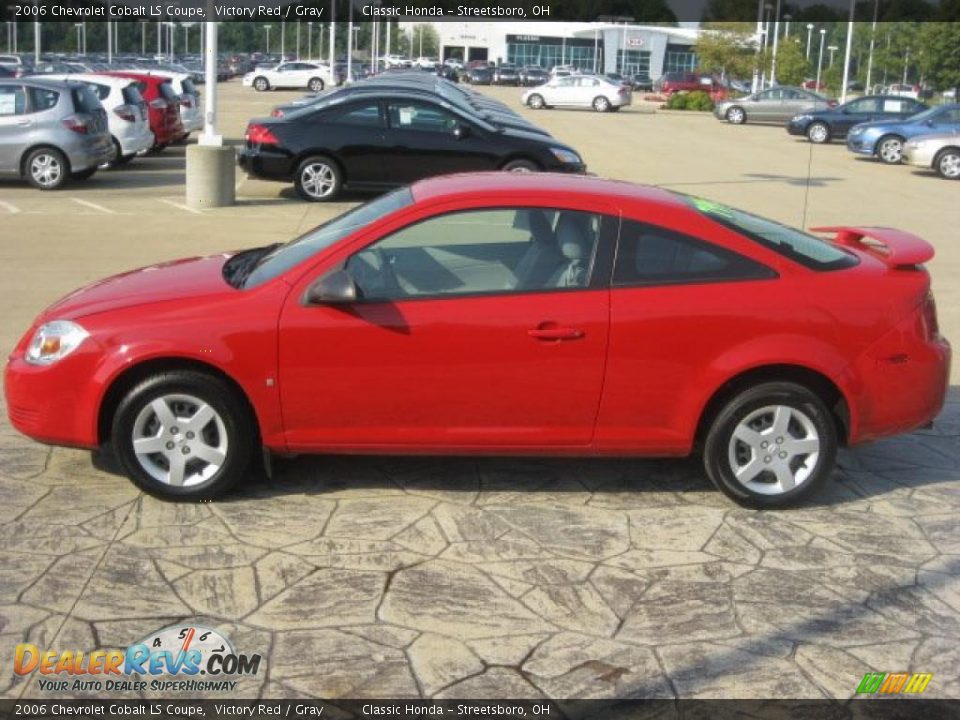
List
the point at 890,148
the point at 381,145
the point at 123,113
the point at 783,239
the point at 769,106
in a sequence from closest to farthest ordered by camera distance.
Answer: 1. the point at 783,239
2. the point at 381,145
3. the point at 123,113
4. the point at 890,148
5. the point at 769,106

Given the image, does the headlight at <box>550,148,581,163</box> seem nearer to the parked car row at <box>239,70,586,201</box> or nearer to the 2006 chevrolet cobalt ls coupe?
the parked car row at <box>239,70,586,201</box>

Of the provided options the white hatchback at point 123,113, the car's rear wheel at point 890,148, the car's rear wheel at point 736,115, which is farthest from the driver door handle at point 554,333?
the car's rear wheel at point 736,115

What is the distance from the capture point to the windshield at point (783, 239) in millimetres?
5957

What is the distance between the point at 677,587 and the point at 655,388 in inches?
40.4

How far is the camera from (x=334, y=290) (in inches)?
219

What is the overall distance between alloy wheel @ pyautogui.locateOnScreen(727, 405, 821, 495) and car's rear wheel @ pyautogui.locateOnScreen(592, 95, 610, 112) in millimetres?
43418

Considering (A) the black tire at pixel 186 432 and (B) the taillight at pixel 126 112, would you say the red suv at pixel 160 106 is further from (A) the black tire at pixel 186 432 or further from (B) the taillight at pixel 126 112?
(A) the black tire at pixel 186 432

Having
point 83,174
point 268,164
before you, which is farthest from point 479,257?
point 83,174

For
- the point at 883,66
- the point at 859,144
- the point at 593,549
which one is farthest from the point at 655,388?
the point at 883,66

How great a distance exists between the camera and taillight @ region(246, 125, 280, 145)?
17062 mm

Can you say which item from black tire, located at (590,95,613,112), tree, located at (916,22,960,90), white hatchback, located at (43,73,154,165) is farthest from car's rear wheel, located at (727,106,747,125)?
white hatchback, located at (43,73,154,165)

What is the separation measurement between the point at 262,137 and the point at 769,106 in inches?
1139

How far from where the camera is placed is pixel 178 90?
25.0 metres

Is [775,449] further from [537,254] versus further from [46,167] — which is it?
[46,167]
